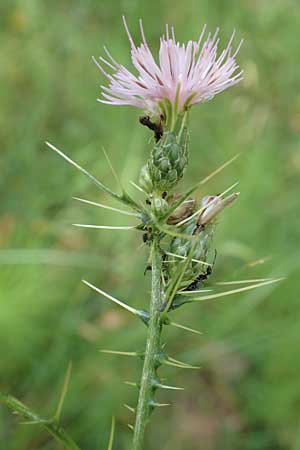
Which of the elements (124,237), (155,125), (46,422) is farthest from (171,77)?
(124,237)

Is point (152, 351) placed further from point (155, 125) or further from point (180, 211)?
point (155, 125)

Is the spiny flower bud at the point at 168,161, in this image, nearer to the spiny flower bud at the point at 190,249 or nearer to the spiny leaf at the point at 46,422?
the spiny flower bud at the point at 190,249

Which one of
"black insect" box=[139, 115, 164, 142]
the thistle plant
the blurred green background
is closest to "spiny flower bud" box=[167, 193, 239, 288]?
the thistle plant

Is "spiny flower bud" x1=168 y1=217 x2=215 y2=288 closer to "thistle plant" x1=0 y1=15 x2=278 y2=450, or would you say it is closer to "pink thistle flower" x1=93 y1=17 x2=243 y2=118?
"thistle plant" x1=0 y1=15 x2=278 y2=450

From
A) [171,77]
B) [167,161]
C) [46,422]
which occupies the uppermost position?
[171,77]

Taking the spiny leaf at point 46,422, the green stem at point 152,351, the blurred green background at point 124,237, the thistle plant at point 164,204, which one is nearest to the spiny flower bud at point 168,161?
the thistle plant at point 164,204
